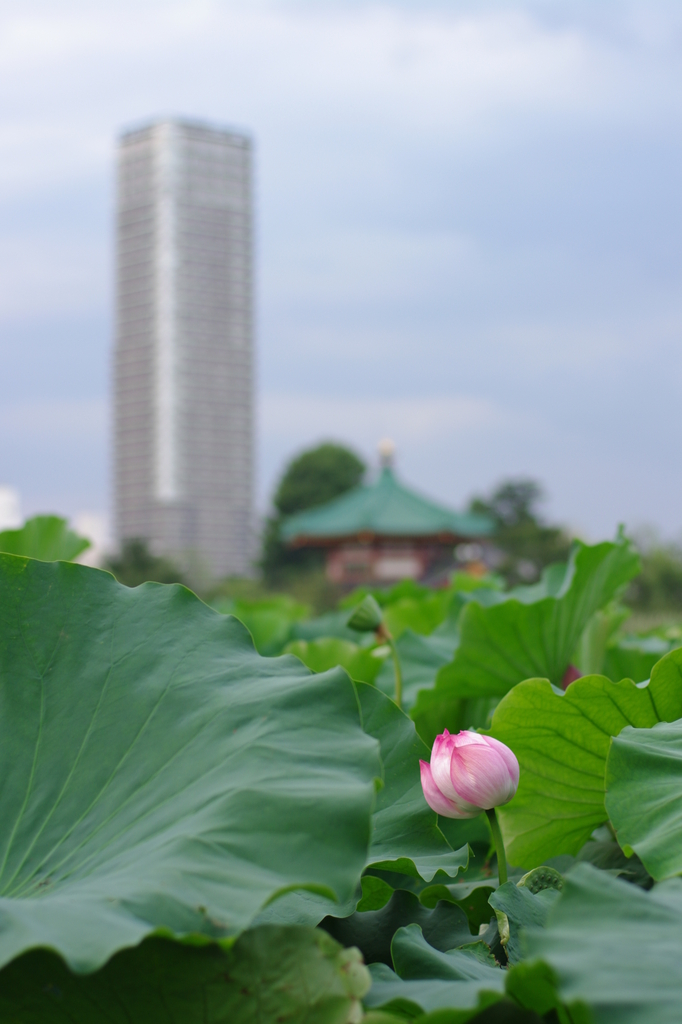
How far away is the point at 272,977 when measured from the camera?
1.17 ft

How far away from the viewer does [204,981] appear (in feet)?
1.17

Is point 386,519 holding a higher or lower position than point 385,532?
higher

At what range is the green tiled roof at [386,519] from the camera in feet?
64.2

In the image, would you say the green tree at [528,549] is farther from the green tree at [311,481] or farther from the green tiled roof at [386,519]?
the green tree at [311,481]

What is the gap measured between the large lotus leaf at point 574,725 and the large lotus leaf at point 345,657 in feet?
1.76

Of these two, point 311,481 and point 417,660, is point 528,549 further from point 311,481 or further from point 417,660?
point 417,660

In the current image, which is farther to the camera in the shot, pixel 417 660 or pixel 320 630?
pixel 320 630

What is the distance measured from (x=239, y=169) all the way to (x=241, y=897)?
40.0m

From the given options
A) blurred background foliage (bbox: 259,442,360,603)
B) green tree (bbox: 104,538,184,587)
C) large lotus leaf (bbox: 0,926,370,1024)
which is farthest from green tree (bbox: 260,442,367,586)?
large lotus leaf (bbox: 0,926,370,1024)

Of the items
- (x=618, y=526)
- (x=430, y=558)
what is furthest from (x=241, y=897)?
(x=430, y=558)

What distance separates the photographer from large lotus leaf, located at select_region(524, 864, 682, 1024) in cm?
28

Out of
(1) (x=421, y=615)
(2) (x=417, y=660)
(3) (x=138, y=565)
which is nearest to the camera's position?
(2) (x=417, y=660)

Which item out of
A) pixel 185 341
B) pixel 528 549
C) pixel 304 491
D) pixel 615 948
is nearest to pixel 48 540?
pixel 615 948

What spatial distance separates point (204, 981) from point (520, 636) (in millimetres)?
614
